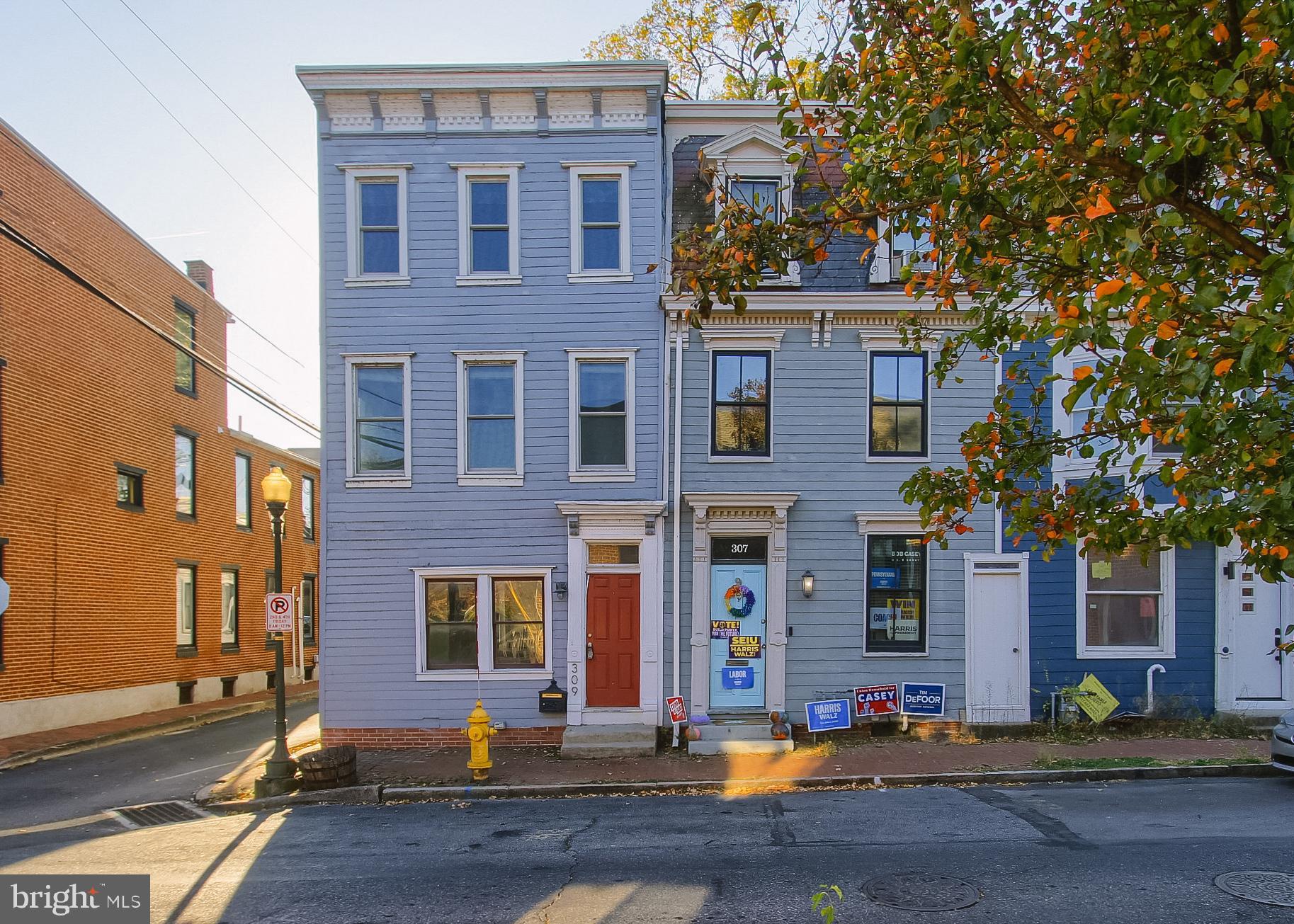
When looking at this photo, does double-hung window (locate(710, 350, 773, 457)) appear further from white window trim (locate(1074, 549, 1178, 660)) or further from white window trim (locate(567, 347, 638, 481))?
white window trim (locate(1074, 549, 1178, 660))

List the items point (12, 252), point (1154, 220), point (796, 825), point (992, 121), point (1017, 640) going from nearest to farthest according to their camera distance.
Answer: point (1154, 220), point (992, 121), point (796, 825), point (1017, 640), point (12, 252)

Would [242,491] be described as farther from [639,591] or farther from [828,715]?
[828,715]

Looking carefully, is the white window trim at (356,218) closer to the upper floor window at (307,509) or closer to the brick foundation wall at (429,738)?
the brick foundation wall at (429,738)

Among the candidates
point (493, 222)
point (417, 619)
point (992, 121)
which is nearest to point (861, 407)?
point (493, 222)

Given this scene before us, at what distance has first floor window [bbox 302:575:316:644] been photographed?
94.2 feet

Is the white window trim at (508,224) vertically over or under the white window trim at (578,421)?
over

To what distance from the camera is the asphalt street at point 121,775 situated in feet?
37.1

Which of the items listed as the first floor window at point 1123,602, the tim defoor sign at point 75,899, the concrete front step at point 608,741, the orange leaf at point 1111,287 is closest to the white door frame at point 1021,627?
the first floor window at point 1123,602

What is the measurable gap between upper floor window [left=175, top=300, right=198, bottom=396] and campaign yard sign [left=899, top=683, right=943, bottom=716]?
18.7 metres

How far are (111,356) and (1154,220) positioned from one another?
68.1 feet

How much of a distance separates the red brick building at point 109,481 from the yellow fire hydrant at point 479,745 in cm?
647

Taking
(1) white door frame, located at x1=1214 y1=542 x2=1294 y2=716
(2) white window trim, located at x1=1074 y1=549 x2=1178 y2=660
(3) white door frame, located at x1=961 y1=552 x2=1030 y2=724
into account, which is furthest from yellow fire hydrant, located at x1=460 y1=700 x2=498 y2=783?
(1) white door frame, located at x1=1214 y1=542 x2=1294 y2=716

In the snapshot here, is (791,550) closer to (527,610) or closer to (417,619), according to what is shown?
(527,610)

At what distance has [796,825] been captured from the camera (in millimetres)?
9047
